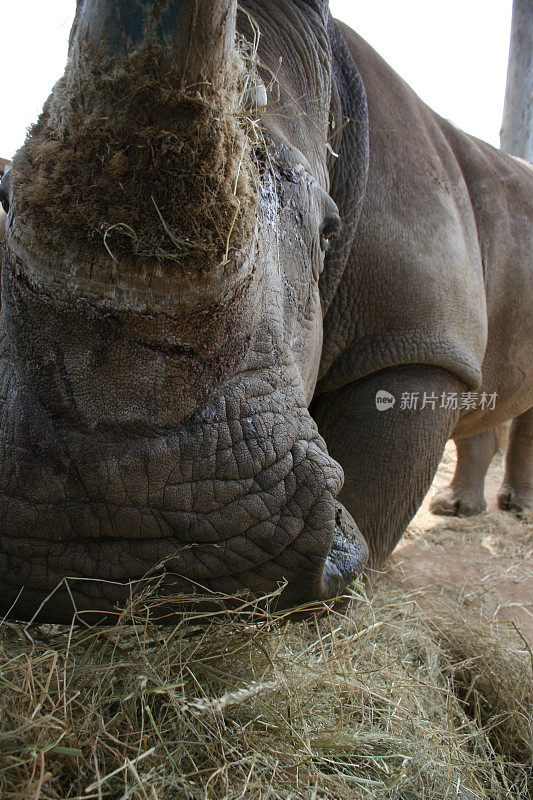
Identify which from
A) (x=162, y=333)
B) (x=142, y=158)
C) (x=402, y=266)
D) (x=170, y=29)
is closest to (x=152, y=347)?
(x=162, y=333)

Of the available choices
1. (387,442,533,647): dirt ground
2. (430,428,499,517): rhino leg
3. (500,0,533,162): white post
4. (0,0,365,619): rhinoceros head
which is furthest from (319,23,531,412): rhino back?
(500,0,533,162): white post

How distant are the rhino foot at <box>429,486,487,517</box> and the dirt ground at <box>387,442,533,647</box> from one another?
106mm

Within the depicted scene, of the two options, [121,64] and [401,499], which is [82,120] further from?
[401,499]

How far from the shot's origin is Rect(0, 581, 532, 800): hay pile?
3.90 ft

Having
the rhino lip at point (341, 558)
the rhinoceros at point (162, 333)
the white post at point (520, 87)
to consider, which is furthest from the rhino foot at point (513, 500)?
the rhino lip at point (341, 558)

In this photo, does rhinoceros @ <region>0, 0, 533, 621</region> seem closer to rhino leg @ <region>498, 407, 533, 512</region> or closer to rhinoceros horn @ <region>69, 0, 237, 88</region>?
rhinoceros horn @ <region>69, 0, 237, 88</region>

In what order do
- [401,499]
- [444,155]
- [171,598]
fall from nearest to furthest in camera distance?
[171,598] < [401,499] < [444,155]

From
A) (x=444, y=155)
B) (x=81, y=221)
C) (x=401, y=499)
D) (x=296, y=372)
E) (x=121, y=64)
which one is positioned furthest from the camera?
(x=444, y=155)

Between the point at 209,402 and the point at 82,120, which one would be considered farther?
the point at 209,402

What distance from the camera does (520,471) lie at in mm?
5926

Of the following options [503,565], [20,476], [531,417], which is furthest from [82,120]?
[531,417]

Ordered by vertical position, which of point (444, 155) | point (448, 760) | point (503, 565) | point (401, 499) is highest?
point (444, 155)

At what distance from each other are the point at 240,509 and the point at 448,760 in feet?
2.97

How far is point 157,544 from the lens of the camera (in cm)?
139
